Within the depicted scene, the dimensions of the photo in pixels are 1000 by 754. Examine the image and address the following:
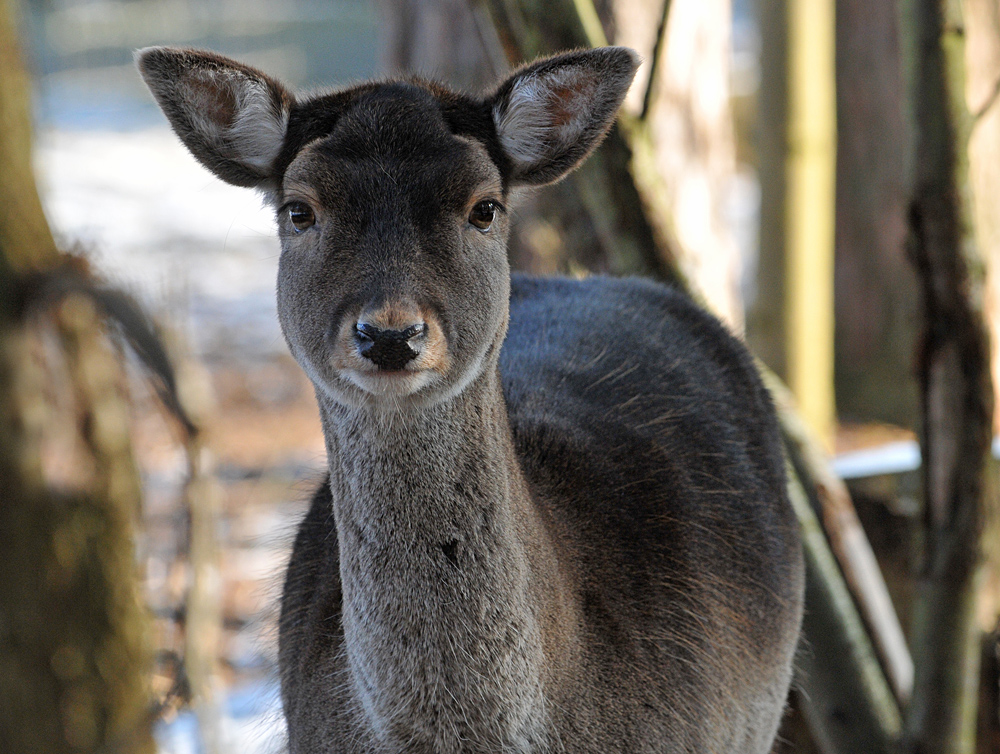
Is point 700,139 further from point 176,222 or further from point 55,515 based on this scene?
point 176,222

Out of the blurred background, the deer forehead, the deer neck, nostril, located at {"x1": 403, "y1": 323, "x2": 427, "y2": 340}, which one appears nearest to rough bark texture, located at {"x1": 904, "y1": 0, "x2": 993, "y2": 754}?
the blurred background

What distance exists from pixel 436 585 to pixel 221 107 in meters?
1.28

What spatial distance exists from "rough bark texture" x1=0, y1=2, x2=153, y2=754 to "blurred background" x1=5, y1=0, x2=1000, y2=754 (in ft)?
0.58

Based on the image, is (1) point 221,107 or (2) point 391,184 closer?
(2) point 391,184

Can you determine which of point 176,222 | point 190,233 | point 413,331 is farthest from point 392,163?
point 176,222

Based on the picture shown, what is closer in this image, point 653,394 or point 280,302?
point 280,302

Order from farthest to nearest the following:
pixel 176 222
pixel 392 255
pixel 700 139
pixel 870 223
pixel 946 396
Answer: pixel 176 222 < pixel 870 223 < pixel 700 139 < pixel 946 396 < pixel 392 255

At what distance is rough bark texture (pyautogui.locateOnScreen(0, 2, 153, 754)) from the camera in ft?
9.39

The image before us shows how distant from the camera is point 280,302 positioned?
263cm

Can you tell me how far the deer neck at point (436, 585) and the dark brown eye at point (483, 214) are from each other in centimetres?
41

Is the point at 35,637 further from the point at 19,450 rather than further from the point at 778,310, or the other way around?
the point at 778,310

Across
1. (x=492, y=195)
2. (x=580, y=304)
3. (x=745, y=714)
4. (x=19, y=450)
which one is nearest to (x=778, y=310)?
(x=580, y=304)

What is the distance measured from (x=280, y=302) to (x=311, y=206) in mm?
289

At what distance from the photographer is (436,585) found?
92.8 inches
